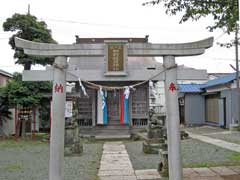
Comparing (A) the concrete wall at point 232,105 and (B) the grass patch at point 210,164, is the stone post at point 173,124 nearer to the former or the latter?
(B) the grass patch at point 210,164

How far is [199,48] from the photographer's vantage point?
701 centimetres

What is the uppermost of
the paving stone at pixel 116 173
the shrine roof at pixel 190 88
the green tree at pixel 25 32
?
the green tree at pixel 25 32

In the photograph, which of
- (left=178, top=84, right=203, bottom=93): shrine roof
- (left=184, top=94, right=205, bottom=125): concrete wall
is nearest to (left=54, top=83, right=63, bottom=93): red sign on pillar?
(left=178, top=84, right=203, bottom=93): shrine roof

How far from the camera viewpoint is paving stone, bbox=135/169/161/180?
8750 mm

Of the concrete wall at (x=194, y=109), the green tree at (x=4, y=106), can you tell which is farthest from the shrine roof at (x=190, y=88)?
the green tree at (x=4, y=106)

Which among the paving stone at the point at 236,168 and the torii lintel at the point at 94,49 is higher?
the torii lintel at the point at 94,49

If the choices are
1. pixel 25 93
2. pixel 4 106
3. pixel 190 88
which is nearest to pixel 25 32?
pixel 25 93

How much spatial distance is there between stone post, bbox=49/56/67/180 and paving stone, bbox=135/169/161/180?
2.76 m

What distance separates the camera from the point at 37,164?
37.4 ft

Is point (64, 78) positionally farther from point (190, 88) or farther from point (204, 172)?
point (190, 88)

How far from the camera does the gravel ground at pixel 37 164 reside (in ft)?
30.8

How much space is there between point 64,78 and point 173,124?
2312 mm

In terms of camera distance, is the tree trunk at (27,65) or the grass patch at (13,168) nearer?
the grass patch at (13,168)

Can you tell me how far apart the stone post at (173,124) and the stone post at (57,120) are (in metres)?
2.06
